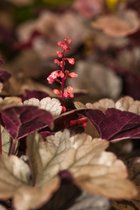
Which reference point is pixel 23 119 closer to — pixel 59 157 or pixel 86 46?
pixel 59 157

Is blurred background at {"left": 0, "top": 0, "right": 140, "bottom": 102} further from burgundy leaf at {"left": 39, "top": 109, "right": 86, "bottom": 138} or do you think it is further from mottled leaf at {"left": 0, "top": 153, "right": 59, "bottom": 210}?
mottled leaf at {"left": 0, "top": 153, "right": 59, "bottom": 210}

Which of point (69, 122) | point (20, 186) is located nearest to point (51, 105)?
point (69, 122)

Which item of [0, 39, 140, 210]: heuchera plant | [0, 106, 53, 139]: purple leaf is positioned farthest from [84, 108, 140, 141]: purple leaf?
[0, 106, 53, 139]: purple leaf

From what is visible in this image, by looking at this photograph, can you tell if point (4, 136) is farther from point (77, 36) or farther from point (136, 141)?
point (77, 36)

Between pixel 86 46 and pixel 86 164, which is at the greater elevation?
pixel 86 46

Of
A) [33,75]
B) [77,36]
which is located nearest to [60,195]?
[33,75]
